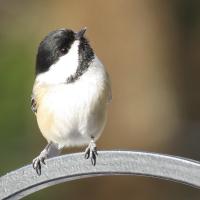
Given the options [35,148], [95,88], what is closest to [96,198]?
→ [35,148]

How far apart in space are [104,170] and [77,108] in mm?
639

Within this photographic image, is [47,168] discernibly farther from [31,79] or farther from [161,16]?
[161,16]

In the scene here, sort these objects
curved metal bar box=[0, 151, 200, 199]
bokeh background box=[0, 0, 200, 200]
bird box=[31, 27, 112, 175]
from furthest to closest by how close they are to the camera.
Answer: bokeh background box=[0, 0, 200, 200], bird box=[31, 27, 112, 175], curved metal bar box=[0, 151, 200, 199]

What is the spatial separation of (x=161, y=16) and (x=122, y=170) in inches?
136

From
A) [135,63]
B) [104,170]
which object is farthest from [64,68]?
[135,63]

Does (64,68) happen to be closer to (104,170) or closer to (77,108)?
(77,108)

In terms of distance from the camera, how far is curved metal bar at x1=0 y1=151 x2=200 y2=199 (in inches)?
53.0

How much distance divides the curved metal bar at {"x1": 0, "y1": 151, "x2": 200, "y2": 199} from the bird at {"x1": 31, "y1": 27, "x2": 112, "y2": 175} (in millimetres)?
437

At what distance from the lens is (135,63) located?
15.7 feet

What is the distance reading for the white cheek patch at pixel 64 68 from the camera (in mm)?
2057

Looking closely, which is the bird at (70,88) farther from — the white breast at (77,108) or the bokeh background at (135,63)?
the bokeh background at (135,63)

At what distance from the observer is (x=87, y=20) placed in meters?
4.71

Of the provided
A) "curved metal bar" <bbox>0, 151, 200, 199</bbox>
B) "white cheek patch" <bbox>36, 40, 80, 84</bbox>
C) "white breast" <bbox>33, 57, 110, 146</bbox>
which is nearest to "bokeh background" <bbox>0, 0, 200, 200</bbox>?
"white breast" <bbox>33, 57, 110, 146</bbox>

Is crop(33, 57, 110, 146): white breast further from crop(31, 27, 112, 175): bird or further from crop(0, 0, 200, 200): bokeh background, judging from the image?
crop(0, 0, 200, 200): bokeh background
